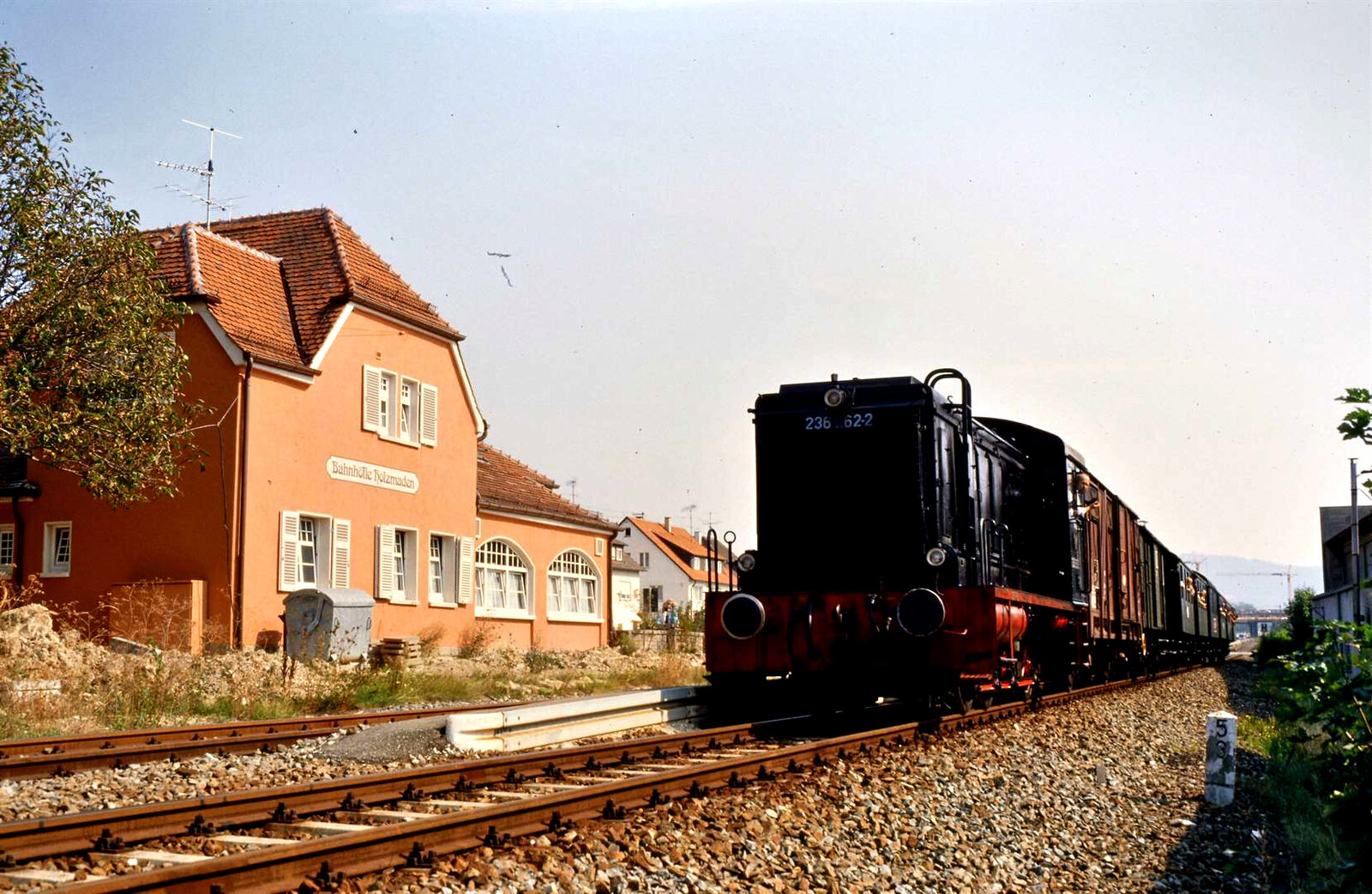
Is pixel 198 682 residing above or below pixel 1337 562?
below

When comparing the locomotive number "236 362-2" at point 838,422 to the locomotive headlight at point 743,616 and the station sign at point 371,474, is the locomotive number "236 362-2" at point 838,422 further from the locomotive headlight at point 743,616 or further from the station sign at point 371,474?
the station sign at point 371,474

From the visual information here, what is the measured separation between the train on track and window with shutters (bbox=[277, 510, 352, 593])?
1178cm

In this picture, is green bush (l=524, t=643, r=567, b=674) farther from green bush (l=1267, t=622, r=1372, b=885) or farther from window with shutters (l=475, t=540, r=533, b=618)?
green bush (l=1267, t=622, r=1372, b=885)

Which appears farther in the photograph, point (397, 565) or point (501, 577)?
point (501, 577)

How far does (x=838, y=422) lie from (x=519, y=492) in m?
19.1

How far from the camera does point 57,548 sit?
2308 centimetres

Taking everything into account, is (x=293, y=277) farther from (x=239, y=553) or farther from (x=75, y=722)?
(x=75, y=722)

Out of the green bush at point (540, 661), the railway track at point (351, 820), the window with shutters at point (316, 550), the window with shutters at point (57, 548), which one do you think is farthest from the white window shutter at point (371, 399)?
the railway track at point (351, 820)

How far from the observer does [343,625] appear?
2106 centimetres

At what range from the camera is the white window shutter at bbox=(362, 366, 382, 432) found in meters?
24.7

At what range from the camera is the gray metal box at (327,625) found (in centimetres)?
2047

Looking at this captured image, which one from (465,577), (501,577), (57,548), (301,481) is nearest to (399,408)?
(301,481)

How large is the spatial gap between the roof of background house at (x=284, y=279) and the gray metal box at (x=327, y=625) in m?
4.29

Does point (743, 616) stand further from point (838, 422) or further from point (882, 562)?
point (838, 422)
